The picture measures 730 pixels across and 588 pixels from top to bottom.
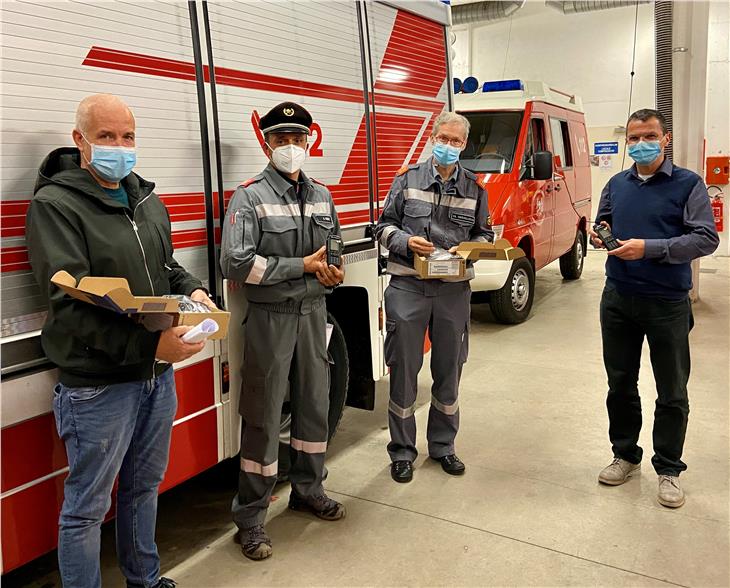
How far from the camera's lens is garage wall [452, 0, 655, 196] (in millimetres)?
12719

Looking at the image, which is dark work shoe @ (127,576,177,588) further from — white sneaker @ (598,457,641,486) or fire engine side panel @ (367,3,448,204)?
fire engine side panel @ (367,3,448,204)

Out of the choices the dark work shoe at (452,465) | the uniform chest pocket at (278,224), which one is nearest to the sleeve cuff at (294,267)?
the uniform chest pocket at (278,224)

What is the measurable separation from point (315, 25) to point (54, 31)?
1485mm

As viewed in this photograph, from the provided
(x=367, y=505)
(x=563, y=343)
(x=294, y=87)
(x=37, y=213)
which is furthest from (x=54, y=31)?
(x=563, y=343)

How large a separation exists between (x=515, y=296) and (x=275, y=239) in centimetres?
477

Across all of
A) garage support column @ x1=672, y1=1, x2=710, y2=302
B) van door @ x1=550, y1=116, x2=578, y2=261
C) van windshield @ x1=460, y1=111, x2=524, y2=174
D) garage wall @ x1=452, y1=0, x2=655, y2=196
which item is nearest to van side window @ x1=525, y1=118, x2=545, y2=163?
van windshield @ x1=460, y1=111, x2=524, y2=174

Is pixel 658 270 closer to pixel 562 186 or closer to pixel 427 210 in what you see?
pixel 427 210

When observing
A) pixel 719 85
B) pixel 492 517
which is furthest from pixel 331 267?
pixel 719 85

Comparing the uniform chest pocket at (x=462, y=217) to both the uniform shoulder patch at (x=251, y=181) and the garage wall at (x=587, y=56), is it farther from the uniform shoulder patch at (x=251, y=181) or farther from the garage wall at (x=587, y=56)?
the garage wall at (x=587, y=56)

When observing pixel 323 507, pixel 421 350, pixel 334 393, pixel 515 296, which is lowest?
pixel 323 507

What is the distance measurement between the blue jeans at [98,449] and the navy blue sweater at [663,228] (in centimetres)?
223

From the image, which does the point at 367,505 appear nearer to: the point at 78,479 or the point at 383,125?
the point at 78,479

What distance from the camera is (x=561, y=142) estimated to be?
8094mm

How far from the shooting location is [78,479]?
2.11 metres
